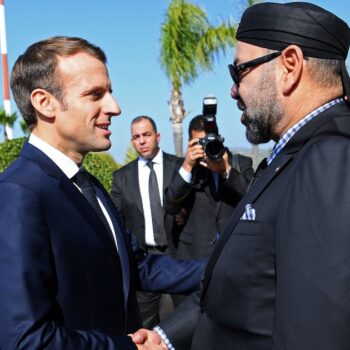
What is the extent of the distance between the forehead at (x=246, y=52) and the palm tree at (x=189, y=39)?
37.8ft

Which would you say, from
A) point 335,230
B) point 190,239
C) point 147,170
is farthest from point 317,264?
point 147,170

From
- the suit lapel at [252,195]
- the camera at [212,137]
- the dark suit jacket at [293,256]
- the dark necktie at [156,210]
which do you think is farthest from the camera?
the dark necktie at [156,210]

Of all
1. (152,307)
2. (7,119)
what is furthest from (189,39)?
(152,307)

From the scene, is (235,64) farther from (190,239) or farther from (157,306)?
(157,306)

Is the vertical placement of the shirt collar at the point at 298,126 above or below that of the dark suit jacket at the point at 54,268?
above

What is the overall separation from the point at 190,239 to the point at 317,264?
117 inches

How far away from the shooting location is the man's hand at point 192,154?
4164mm

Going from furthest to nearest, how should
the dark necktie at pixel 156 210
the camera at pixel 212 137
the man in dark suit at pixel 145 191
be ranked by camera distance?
the dark necktie at pixel 156 210 < the man in dark suit at pixel 145 191 < the camera at pixel 212 137

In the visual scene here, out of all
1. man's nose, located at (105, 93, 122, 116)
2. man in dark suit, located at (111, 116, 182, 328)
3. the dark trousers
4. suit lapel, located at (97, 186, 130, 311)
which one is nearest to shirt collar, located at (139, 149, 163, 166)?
man in dark suit, located at (111, 116, 182, 328)

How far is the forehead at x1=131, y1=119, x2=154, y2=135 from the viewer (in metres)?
5.84

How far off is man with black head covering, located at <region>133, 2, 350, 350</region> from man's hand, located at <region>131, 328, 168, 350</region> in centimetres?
26

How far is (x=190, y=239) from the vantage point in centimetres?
429

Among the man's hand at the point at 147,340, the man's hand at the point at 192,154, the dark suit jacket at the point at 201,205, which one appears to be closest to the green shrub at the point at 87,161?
the dark suit jacket at the point at 201,205

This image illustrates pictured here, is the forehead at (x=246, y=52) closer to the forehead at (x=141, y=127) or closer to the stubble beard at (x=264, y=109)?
the stubble beard at (x=264, y=109)
